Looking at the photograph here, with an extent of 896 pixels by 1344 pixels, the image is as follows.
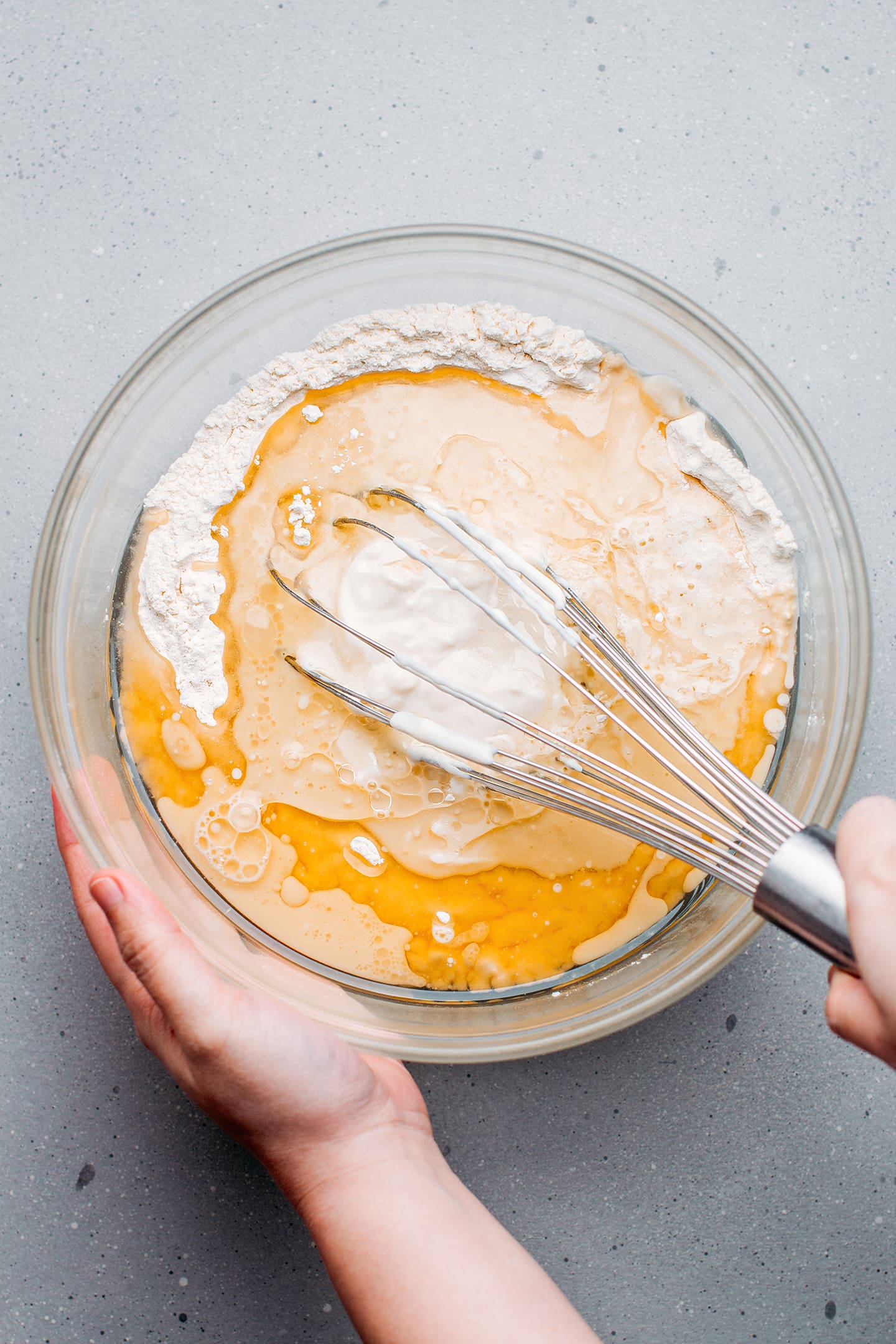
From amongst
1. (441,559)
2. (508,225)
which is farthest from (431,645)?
(508,225)

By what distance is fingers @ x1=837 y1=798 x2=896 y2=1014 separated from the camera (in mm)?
506

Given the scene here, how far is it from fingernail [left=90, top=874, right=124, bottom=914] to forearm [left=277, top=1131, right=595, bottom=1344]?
28cm

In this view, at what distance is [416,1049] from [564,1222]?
25 cm

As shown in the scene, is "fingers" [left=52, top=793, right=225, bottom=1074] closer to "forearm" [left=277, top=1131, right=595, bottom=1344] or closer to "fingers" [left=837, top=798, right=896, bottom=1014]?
"forearm" [left=277, top=1131, right=595, bottom=1344]

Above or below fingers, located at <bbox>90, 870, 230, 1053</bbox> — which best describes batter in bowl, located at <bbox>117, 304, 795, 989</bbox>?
above

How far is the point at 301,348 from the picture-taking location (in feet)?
2.85

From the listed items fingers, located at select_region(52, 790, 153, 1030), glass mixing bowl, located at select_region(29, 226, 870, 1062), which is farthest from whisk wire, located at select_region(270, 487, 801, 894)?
fingers, located at select_region(52, 790, 153, 1030)

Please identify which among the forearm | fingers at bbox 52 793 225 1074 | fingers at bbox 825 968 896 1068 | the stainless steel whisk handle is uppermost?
the stainless steel whisk handle

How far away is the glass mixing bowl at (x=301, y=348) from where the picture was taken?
0.81 metres

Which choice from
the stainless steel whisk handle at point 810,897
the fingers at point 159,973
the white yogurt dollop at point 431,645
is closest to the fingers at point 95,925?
the fingers at point 159,973

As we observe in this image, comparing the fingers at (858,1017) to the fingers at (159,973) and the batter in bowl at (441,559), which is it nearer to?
the batter in bowl at (441,559)

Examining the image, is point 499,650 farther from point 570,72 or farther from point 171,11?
point 171,11

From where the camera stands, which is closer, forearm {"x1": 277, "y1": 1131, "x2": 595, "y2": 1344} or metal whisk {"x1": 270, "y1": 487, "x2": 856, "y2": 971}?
metal whisk {"x1": 270, "y1": 487, "x2": 856, "y2": 971}

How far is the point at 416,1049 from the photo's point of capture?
790 mm
